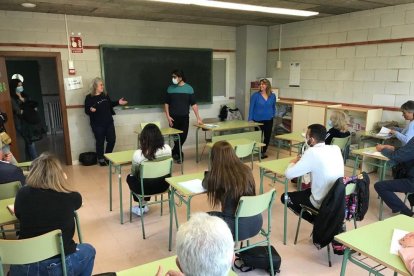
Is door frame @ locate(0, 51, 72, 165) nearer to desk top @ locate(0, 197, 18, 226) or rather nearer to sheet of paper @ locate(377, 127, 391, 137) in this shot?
desk top @ locate(0, 197, 18, 226)

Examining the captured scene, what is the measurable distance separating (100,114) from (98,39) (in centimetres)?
133

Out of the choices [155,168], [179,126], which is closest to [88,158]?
[179,126]

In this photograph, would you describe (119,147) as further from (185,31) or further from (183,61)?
(185,31)

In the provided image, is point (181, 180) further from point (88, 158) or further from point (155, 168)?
point (88, 158)

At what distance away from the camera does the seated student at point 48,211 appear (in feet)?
6.25

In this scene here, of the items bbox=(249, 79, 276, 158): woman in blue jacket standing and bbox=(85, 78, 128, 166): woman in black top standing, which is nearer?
bbox=(85, 78, 128, 166): woman in black top standing

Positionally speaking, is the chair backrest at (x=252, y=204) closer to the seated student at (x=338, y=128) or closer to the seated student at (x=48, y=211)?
the seated student at (x=48, y=211)

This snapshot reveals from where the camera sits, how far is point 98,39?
18.9 feet

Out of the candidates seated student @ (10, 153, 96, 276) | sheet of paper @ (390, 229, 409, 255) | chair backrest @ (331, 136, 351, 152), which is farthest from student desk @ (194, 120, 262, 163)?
sheet of paper @ (390, 229, 409, 255)

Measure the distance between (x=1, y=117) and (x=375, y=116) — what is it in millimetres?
5490

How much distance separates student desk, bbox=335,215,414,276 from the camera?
161 cm

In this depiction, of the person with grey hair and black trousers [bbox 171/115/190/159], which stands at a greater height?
the person with grey hair

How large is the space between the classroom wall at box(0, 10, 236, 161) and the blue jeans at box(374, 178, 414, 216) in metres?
4.30

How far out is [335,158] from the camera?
9.09 feet
